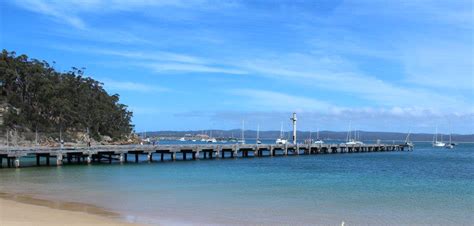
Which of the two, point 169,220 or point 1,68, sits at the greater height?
point 1,68

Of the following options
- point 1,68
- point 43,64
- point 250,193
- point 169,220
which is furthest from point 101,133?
point 169,220

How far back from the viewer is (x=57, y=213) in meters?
19.0

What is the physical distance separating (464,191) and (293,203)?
524 inches

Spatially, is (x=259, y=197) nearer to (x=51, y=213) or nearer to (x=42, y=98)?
→ (x=51, y=213)

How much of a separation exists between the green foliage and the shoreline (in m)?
56.1

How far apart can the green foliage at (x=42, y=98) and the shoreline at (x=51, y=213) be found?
5611 cm

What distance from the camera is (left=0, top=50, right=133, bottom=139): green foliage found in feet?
254

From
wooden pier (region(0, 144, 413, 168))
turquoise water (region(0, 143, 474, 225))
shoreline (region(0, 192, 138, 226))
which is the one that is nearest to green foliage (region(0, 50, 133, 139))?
wooden pier (region(0, 144, 413, 168))

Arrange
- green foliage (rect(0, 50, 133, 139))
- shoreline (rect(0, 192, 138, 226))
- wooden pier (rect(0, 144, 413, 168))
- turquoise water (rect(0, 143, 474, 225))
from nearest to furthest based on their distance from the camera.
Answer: shoreline (rect(0, 192, 138, 226)) → turquoise water (rect(0, 143, 474, 225)) → wooden pier (rect(0, 144, 413, 168)) → green foliage (rect(0, 50, 133, 139))

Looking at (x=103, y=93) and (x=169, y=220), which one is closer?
(x=169, y=220)

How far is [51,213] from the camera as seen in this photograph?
62.1 feet

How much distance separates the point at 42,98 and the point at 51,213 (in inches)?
2606

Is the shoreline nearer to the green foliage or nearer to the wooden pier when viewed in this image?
the wooden pier

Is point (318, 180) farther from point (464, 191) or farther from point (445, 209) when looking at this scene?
point (445, 209)
